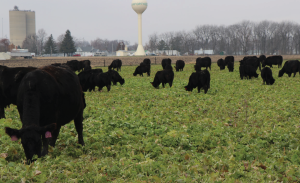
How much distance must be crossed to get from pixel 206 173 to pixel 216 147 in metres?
1.86

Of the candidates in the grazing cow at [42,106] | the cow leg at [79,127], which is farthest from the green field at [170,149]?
the grazing cow at [42,106]

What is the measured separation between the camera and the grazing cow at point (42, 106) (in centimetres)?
482

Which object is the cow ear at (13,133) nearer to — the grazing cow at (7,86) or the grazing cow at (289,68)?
the grazing cow at (7,86)

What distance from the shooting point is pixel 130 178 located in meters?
4.65

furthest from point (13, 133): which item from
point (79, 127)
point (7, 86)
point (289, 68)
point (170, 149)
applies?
point (289, 68)

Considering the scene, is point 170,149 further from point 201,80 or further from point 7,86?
point 201,80

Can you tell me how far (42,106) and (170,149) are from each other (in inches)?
111

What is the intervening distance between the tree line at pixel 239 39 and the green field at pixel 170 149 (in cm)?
11865

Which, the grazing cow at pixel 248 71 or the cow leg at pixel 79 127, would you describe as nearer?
the cow leg at pixel 79 127

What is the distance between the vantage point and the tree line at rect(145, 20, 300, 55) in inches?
5027

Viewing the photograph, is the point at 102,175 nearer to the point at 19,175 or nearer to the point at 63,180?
the point at 63,180

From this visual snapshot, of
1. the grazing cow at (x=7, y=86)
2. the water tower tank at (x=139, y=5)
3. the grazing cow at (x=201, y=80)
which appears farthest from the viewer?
the water tower tank at (x=139, y=5)

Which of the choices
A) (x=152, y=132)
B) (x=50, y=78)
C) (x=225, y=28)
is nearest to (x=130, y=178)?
(x=50, y=78)

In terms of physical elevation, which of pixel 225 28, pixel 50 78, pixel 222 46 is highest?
pixel 225 28
